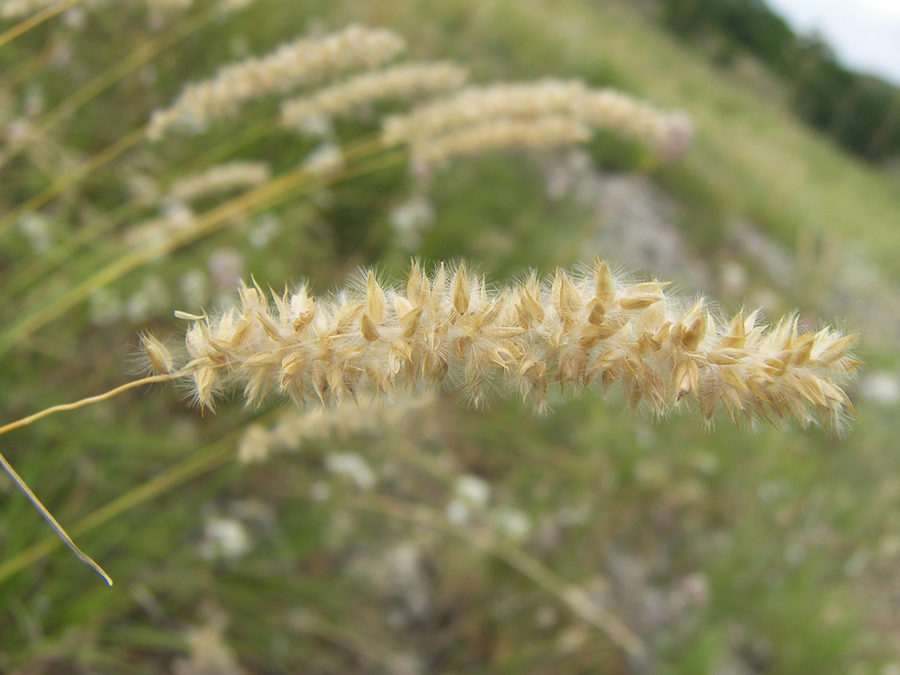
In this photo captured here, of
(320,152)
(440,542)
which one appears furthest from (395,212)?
(440,542)

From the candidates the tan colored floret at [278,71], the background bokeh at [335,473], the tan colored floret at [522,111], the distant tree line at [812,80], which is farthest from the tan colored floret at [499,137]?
the distant tree line at [812,80]

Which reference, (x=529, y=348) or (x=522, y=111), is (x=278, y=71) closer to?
(x=522, y=111)

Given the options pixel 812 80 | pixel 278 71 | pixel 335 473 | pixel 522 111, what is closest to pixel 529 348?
pixel 278 71

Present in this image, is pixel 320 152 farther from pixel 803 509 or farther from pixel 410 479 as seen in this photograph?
pixel 803 509

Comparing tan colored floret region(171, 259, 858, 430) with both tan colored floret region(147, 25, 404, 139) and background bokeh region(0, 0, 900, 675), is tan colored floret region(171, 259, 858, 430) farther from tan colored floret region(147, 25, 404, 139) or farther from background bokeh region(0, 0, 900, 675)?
tan colored floret region(147, 25, 404, 139)

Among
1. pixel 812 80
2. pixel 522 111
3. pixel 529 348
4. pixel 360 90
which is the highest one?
pixel 812 80

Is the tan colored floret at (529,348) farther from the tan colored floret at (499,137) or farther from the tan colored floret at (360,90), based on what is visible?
the tan colored floret at (499,137)

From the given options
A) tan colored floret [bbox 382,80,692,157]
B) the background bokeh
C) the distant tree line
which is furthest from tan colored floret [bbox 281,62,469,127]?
the distant tree line
